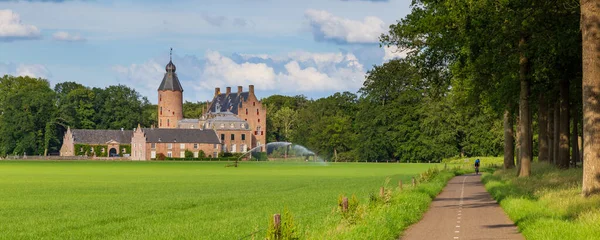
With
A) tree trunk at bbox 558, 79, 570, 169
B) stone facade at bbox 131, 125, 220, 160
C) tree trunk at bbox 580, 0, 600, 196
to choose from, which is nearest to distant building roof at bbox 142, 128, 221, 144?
stone facade at bbox 131, 125, 220, 160

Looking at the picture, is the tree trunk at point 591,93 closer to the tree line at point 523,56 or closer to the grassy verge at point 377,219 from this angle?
the tree line at point 523,56

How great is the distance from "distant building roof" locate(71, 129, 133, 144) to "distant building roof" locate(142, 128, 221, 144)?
7.25 metres

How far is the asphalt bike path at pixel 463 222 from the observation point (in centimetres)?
2125

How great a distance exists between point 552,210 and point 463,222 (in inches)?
96.4

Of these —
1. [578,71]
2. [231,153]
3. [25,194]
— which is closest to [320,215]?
[578,71]

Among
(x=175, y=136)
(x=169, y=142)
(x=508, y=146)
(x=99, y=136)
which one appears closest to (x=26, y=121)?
(x=99, y=136)

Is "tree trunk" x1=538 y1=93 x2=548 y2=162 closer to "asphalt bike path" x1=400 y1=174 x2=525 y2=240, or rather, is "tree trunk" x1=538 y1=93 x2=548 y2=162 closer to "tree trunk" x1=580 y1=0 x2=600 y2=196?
"asphalt bike path" x1=400 y1=174 x2=525 y2=240

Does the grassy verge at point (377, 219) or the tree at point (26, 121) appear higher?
the tree at point (26, 121)

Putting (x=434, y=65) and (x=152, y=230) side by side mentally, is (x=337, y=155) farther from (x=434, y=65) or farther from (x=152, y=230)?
(x=152, y=230)

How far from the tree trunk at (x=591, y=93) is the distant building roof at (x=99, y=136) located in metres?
171

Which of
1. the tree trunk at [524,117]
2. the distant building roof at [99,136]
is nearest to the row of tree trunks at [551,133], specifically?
the tree trunk at [524,117]

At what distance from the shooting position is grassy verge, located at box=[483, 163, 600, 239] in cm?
1912

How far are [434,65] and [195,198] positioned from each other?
1578 cm

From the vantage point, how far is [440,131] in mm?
145250
